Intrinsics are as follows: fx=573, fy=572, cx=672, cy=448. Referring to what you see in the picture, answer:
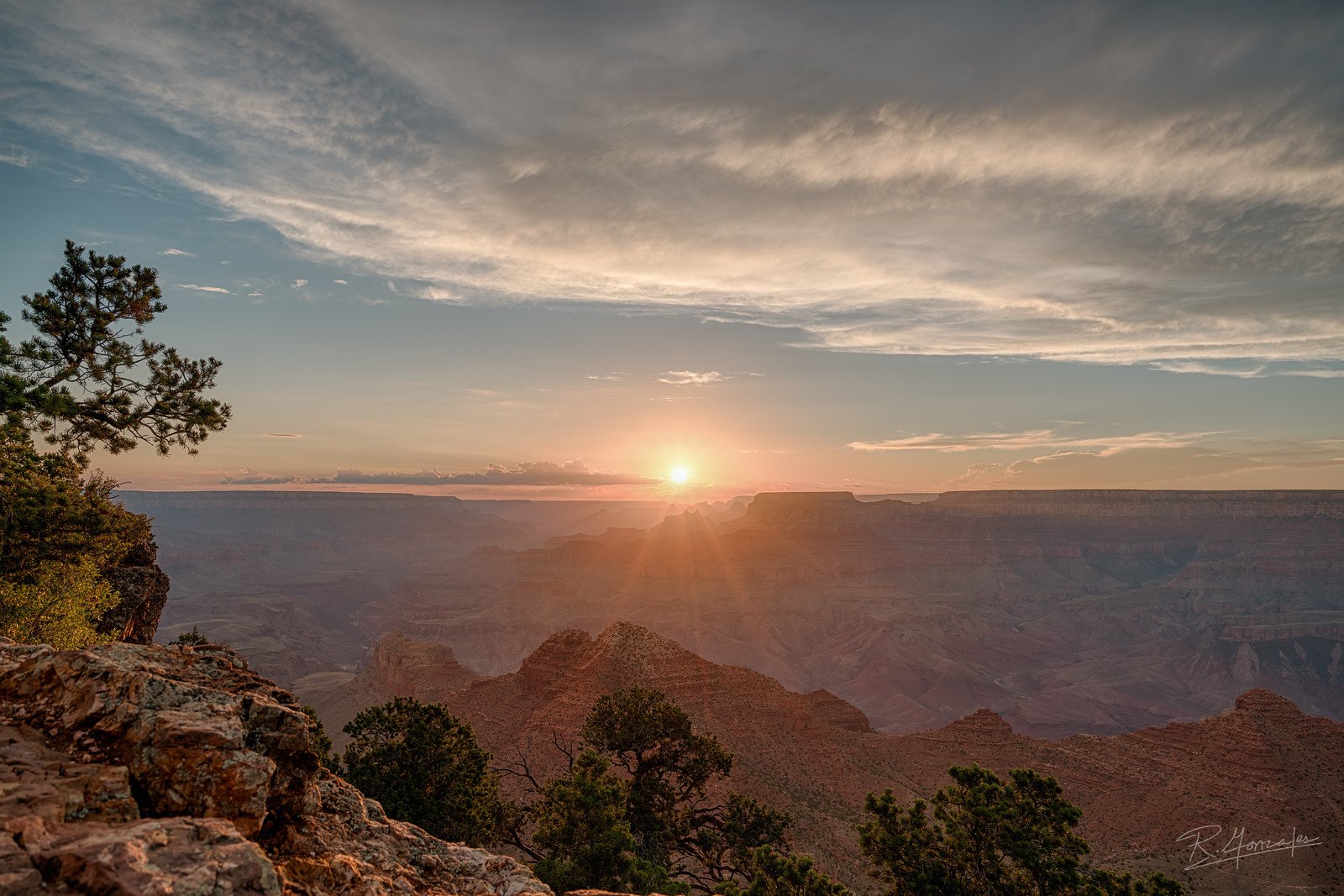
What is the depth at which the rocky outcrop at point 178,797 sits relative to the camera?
215 inches

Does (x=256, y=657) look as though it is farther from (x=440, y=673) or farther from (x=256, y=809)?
(x=256, y=809)

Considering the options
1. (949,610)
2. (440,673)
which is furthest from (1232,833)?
(949,610)

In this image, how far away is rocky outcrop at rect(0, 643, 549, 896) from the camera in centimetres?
545

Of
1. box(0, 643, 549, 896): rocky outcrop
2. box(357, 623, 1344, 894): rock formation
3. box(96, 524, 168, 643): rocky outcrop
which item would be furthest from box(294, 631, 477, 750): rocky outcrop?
box(0, 643, 549, 896): rocky outcrop

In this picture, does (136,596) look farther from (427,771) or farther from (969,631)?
(969,631)

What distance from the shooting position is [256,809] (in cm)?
754

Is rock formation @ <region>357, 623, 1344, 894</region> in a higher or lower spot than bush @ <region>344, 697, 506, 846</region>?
lower

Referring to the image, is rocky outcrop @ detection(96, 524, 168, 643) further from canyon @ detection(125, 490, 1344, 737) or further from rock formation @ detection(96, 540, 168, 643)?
canyon @ detection(125, 490, 1344, 737)

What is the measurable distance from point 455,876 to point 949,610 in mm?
182214

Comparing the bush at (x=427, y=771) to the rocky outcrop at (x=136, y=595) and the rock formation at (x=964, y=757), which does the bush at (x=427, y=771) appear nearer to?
the rocky outcrop at (x=136, y=595)

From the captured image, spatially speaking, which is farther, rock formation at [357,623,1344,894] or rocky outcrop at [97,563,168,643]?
rock formation at [357,623,1344,894]
